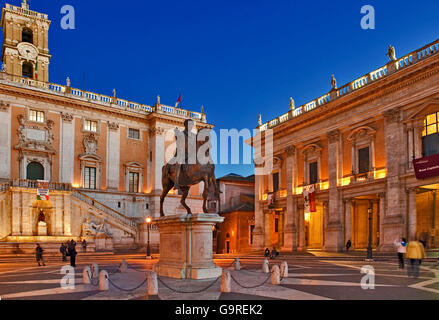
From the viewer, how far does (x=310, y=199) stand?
36.3m

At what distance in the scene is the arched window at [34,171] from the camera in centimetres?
4085

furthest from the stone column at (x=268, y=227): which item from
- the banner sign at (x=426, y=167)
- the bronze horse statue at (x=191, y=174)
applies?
the bronze horse statue at (x=191, y=174)

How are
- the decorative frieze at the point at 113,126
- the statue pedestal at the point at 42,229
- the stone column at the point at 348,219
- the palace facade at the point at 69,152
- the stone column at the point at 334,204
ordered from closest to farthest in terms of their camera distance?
the stone column at the point at 348,219 → the stone column at the point at 334,204 → the statue pedestal at the point at 42,229 → the palace facade at the point at 69,152 → the decorative frieze at the point at 113,126

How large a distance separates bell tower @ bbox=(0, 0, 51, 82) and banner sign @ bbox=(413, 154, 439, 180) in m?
39.6

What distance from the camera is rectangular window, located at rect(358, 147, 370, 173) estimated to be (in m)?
32.4

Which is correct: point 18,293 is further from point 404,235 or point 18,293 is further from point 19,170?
point 19,170

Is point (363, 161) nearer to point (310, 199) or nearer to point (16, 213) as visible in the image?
point (310, 199)

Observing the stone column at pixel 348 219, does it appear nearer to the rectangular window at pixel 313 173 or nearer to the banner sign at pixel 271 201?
the rectangular window at pixel 313 173

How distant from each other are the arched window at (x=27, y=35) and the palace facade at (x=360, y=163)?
29827 millimetres

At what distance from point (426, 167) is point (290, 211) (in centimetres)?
1529

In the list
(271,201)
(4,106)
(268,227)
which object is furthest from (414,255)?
(4,106)

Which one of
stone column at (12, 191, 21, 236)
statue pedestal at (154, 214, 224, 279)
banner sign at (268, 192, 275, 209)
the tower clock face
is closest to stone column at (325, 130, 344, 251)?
banner sign at (268, 192, 275, 209)
